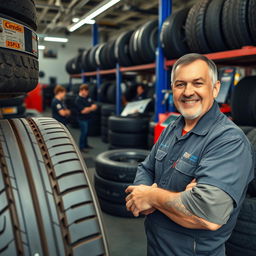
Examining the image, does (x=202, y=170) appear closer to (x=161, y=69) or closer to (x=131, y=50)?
(x=161, y=69)

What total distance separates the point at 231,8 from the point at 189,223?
242 cm

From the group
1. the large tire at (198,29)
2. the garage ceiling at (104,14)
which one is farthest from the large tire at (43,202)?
the garage ceiling at (104,14)

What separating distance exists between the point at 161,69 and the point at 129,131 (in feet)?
4.06

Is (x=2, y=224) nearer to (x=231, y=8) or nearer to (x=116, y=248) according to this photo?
(x=116, y=248)

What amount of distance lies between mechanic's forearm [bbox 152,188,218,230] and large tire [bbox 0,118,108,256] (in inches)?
15.7

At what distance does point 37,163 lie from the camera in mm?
923

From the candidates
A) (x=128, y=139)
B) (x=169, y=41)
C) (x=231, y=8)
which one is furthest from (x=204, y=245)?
(x=128, y=139)

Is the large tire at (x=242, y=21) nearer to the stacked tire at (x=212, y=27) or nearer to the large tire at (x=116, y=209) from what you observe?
the stacked tire at (x=212, y=27)

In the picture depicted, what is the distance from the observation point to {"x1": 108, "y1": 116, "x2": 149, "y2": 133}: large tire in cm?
500

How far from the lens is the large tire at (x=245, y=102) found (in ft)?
9.17

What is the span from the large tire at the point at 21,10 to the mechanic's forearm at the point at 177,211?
2.84ft

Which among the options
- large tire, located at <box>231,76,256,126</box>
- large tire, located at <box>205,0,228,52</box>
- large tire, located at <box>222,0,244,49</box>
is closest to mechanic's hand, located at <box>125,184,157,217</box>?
large tire, located at <box>231,76,256,126</box>

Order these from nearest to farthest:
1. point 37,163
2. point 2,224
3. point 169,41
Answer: point 2,224 → point 37,163 → point 169,41

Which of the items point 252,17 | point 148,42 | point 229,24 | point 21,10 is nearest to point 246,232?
point 21,10
